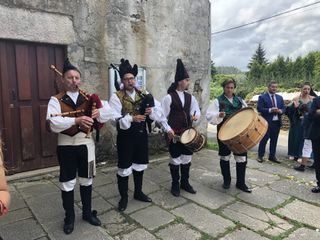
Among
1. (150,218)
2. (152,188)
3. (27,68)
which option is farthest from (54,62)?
(150,218)

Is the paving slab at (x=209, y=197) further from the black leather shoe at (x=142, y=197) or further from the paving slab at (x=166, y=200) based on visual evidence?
the black leather shoe at (x=142, y=197)

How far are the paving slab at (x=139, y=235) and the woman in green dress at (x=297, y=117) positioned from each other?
433 centimetres

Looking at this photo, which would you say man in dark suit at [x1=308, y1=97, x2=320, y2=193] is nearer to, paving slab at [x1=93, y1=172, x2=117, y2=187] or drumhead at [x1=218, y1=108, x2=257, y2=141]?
drumhead at [x1=218, y1=108, x2=257, y2=141]

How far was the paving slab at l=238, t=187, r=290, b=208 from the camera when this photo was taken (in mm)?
4055

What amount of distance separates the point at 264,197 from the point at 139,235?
202 cm

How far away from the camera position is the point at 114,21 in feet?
18.5

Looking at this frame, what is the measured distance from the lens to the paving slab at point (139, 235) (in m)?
3.14

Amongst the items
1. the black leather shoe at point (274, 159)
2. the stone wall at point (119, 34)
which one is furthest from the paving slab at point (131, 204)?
the black leather shoe at point (274, 159)

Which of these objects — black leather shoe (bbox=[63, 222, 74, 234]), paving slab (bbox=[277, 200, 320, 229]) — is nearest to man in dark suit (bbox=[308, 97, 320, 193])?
paving slab (bbox=[277, 200, 320, 229])

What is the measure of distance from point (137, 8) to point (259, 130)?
354 centimetres

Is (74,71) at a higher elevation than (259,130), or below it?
higher

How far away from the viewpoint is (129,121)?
12.0ft

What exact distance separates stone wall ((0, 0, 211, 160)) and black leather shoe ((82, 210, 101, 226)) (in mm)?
2254

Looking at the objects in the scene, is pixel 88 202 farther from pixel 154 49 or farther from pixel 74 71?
pixel 154 49
